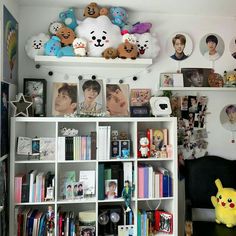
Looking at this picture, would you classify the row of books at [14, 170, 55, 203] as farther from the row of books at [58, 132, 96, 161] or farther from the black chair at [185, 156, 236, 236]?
the black chair at [185, 156, 236, 236]

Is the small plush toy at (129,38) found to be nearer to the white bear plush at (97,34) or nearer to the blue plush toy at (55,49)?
the white bear plush at (97,34)

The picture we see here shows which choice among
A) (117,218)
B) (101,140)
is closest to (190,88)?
(101,140)

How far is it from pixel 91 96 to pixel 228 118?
1.32m

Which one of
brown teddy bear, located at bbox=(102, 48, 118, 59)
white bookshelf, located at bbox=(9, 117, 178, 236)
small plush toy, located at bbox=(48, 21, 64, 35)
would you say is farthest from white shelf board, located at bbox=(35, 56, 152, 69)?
white bookshelf, located at bbox=(9, 117, 178, 236)

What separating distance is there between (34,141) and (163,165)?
3.84ft

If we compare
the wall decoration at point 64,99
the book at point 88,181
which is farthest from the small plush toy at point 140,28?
the book at point 88,181

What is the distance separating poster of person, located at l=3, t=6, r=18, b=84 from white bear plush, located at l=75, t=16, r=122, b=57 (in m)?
0.53

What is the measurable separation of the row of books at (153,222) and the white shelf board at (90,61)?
49.9 inches

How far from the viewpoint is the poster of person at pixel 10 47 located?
2.12 meters

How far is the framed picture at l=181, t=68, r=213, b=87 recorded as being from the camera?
265 centimetres

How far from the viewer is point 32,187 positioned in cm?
223

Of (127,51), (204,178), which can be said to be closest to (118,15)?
(127,51)

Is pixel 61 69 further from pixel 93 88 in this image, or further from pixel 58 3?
pixel 58 3

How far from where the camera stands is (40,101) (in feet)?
7.94
